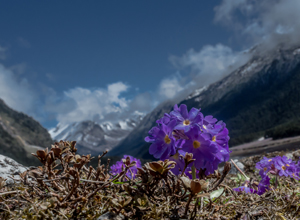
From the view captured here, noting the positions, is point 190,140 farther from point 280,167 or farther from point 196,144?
point 280,167

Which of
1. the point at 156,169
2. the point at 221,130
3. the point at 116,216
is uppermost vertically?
the point at 221,130

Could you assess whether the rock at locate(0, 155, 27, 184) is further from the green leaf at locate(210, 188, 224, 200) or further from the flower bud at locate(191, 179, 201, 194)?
the flower bud at locate(191, 179, 201, 194)

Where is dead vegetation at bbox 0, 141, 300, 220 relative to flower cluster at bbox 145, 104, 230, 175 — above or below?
below

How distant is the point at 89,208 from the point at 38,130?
20841 cm

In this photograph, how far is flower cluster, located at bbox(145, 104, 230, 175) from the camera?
1922 mm

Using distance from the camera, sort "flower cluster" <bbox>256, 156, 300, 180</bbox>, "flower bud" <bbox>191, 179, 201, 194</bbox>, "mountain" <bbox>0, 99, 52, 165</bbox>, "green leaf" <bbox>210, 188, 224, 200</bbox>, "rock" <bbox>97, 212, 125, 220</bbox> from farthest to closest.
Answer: "mountain" <bbox>0, 99, 52, 165</bbox> → "flower cluster" <bbox>256, 156, 300, 180</bbox> → "green leaf" <bbox>210, 188, 224, 200</bbox> → "rock" <bbox>97, 212, 125, 220</bbox> → "flower bud" <bbox>191, 179, 201, 194</bbox>

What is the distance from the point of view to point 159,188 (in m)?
2.18

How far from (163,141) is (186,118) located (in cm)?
30

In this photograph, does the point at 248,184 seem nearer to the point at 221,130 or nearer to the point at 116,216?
the point at 221,130

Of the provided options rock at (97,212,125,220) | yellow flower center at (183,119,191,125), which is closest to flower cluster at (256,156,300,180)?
yellow flower center at (183,119,191,125)

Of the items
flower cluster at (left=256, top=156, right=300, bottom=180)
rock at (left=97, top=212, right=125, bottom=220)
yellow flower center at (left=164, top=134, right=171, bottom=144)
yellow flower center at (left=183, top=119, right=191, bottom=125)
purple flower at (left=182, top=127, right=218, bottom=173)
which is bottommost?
rock at (left=97, top=212, right=125, bottom=220)

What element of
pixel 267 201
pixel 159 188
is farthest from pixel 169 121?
pixel 267 201

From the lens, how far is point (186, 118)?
210 centimetres

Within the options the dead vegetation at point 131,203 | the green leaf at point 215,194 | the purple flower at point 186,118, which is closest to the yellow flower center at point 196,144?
the purple flower at point 186,118
